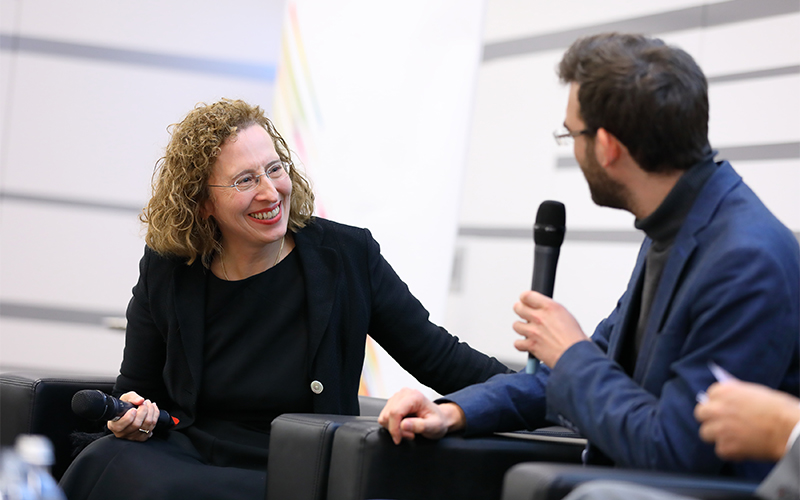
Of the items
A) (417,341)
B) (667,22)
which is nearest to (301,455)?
(417,341)

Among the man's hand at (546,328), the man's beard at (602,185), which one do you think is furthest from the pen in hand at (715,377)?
the man's beard at (602,185)

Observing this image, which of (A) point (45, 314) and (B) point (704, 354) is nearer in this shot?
(B) point (704, 354)

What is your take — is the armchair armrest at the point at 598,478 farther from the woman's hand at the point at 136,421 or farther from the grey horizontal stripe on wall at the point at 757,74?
the grey horizontal stripe on wall at the point at 757,74

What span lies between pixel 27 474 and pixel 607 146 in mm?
1002

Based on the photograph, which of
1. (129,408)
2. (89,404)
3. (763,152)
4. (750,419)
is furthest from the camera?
(763,152)

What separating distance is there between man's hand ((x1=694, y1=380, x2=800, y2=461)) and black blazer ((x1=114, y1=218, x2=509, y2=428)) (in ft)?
3.37

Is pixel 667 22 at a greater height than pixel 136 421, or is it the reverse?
pixel 667 22

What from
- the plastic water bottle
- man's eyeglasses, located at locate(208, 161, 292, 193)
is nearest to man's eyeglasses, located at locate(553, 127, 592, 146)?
man's eyeglasses, located at locate(208, 161, 292, 193)

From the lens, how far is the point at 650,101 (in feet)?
4.33

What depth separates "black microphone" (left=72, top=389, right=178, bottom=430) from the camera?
1743mm

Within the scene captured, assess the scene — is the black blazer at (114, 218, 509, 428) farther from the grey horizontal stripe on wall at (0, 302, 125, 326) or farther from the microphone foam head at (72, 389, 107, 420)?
the grey horizontal stripe on wall at (0, 302, 125, 326)

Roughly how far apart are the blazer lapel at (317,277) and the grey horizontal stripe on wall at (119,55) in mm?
2142

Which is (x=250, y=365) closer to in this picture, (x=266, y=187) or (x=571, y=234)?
(x=266, y=187)

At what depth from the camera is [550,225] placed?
1.47 metres
